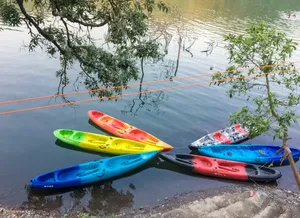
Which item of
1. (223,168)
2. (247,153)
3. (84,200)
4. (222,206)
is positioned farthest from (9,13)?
(247,153)

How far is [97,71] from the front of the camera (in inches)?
334

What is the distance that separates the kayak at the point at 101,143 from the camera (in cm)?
1222

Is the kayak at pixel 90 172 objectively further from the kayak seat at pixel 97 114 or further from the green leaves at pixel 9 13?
the green leaves at pixel 9 13

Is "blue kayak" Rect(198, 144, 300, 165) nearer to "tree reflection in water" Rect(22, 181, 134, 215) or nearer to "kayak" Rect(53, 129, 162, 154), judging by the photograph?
"kayak" Rect(53, 129, 162, 154)

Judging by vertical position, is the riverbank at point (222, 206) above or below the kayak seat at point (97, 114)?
below

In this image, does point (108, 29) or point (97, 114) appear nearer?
point (108, 29)

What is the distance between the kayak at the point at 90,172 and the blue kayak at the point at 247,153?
2.66m

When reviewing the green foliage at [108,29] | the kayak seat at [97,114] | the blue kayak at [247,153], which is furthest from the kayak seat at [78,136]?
the blue kayak at [247,153]

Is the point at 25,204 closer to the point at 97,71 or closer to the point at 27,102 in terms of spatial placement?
the point at 97,71

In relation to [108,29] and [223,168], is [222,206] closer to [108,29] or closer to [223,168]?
[223,168]

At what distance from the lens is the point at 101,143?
41.0ft

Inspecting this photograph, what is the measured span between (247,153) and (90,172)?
6.70 meters

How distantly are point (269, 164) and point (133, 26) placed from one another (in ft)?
28.7

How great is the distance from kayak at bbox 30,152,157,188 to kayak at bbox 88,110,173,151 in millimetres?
1234
